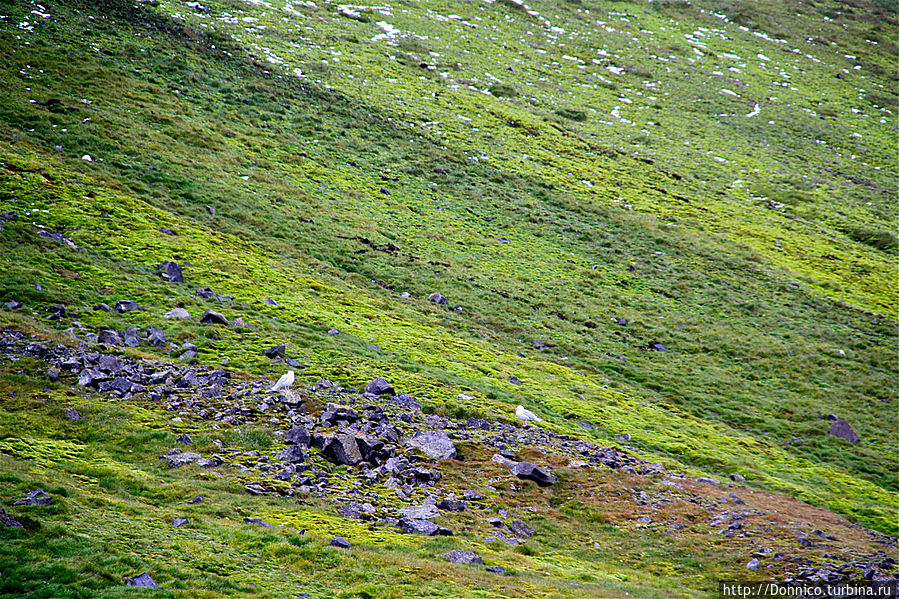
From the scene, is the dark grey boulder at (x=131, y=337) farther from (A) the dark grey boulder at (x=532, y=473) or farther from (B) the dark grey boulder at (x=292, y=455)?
(A) the dark grey boulder at (x=532, y=473)

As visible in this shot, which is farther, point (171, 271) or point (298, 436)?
point (171, 271)

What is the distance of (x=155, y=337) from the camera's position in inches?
896

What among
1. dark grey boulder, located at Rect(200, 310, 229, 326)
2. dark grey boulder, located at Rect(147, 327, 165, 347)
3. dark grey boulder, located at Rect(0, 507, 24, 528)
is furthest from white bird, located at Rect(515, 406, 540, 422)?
dark grey boulder, located at Rect(0, 507, 24, 528)

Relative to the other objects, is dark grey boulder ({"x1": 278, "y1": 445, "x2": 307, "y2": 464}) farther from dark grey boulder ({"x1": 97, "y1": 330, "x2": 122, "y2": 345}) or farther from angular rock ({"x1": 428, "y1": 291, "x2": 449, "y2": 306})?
angular rock ({"x1": 428, "y1": 291, "x2": 449, "y2": 306})

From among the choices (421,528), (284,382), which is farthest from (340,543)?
(284,382)

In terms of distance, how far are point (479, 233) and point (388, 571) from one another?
3373 cm

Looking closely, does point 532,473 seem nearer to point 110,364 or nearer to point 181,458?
point 181,458

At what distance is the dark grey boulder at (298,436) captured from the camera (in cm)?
1877

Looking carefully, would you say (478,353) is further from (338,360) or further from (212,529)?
(212,529)

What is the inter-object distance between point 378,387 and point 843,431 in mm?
25654

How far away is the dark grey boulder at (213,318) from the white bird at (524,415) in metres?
12.9

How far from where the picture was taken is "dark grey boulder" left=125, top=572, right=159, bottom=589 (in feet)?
35.1

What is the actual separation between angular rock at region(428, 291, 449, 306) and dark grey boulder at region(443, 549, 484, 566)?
21.4 meters

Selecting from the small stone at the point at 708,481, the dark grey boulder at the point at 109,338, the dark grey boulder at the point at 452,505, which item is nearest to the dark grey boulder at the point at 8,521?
the dark grey boulder at the point at 452,505
